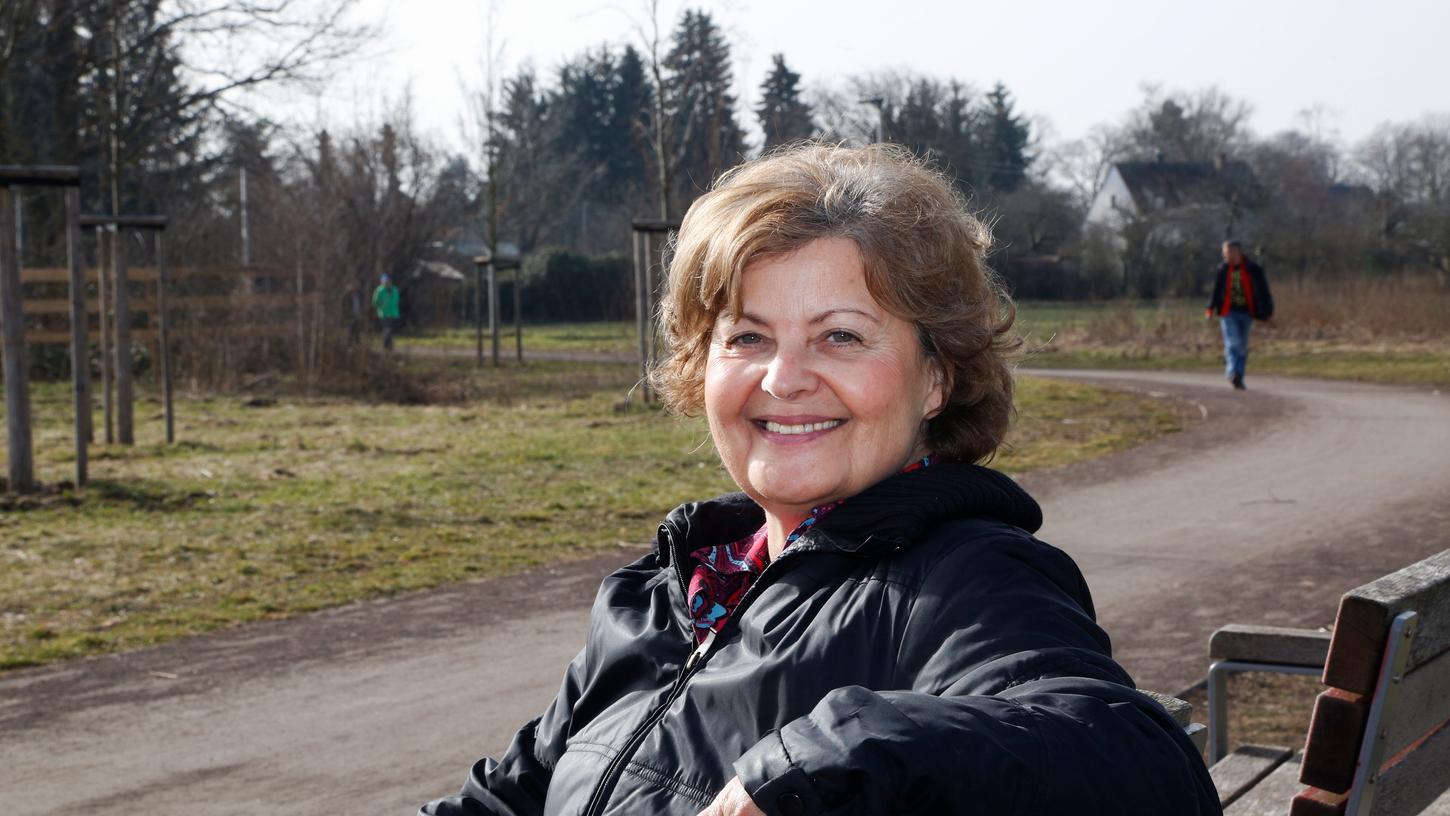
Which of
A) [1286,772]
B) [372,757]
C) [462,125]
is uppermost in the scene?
[462,125]

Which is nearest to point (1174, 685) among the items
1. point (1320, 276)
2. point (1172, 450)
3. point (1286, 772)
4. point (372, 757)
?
point (1286, 772)

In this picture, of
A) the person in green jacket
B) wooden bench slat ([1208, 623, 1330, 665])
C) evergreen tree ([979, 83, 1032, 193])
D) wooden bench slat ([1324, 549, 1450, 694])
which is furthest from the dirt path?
evergreen tree ([979, 83, 1032, 193])

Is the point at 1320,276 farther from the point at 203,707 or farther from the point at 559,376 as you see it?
the point at 203,707

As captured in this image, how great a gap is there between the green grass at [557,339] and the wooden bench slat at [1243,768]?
27718 millimetres

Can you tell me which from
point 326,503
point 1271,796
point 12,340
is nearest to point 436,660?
point 1271,796

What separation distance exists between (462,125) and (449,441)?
659 inches

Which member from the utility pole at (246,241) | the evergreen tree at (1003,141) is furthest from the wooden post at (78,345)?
the evergreen tree at (1003,141)

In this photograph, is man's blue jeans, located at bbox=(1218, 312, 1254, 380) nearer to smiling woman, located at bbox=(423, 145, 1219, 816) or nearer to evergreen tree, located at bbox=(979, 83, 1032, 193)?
smiling woman, located at bbox=(423, 145, 1219, 816)

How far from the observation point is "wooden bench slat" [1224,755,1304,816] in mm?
3229

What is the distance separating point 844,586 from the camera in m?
1.87

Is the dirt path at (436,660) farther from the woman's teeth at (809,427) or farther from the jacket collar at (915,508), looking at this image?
the jacket collar at (915,508)

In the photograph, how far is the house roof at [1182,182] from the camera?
2130 inches

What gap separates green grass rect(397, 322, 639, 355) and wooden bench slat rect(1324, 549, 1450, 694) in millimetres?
29022

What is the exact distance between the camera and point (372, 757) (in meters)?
4.76
